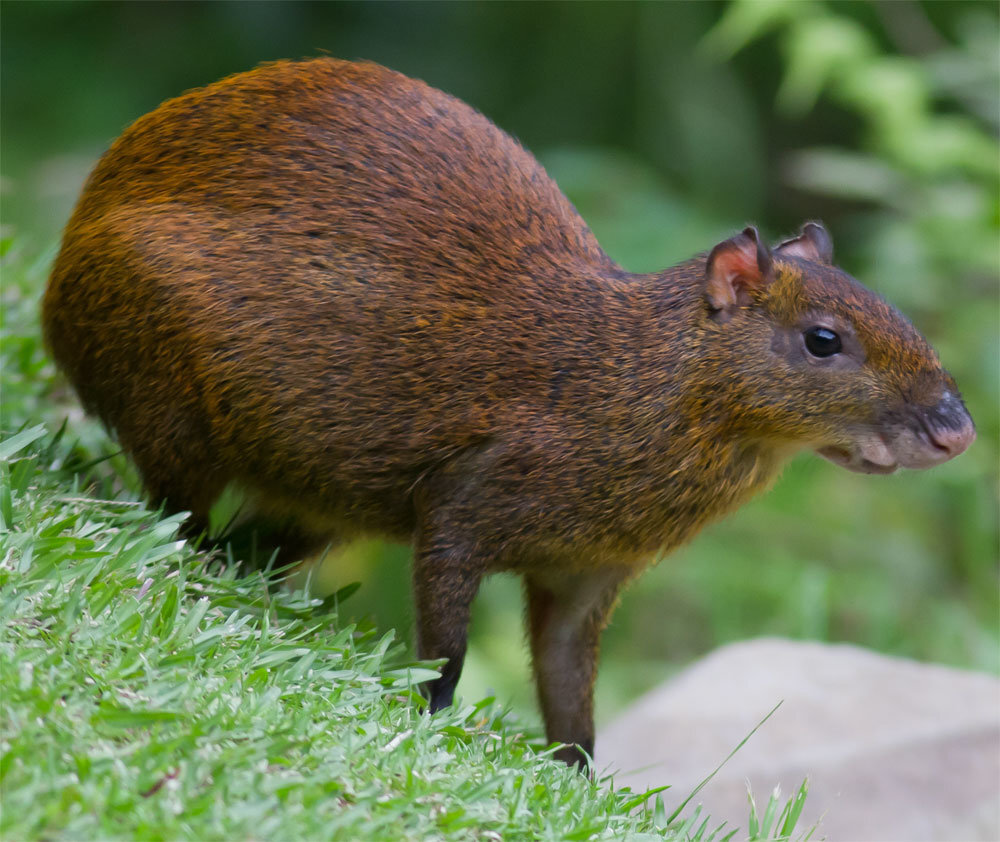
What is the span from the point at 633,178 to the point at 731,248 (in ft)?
14.3

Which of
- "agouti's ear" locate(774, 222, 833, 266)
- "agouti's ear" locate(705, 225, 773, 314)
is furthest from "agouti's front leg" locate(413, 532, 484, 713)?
"agouti's ear" locate(774, 222, 833, 266)

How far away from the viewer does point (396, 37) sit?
9.60m

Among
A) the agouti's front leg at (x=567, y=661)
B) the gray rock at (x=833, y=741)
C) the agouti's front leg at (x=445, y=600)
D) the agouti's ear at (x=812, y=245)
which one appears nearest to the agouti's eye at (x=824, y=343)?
the agouti's ear at (x=812, y=245)

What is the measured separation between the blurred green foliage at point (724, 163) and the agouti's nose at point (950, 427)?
0.90 m

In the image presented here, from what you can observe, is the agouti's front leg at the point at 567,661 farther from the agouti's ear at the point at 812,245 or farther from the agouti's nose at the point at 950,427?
the agouti's ear at the point at 812,245

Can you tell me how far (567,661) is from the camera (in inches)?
163

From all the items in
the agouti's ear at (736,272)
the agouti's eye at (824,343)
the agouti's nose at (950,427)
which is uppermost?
Answer: the agouti's ear at (736,272)

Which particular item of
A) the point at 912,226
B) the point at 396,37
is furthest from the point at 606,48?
the point at 912,226

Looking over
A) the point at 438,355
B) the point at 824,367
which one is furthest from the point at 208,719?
the point at 824,367

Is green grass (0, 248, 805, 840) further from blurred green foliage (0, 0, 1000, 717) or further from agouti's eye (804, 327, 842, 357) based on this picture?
blurred green foliage (0, 0, 1000, 717)

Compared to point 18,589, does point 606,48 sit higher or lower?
higher

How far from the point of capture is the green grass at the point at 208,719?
234 centimetres

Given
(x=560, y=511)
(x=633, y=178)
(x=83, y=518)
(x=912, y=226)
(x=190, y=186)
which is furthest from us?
(x=633, y=178)

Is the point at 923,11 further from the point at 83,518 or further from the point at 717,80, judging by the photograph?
the point at 83,518
